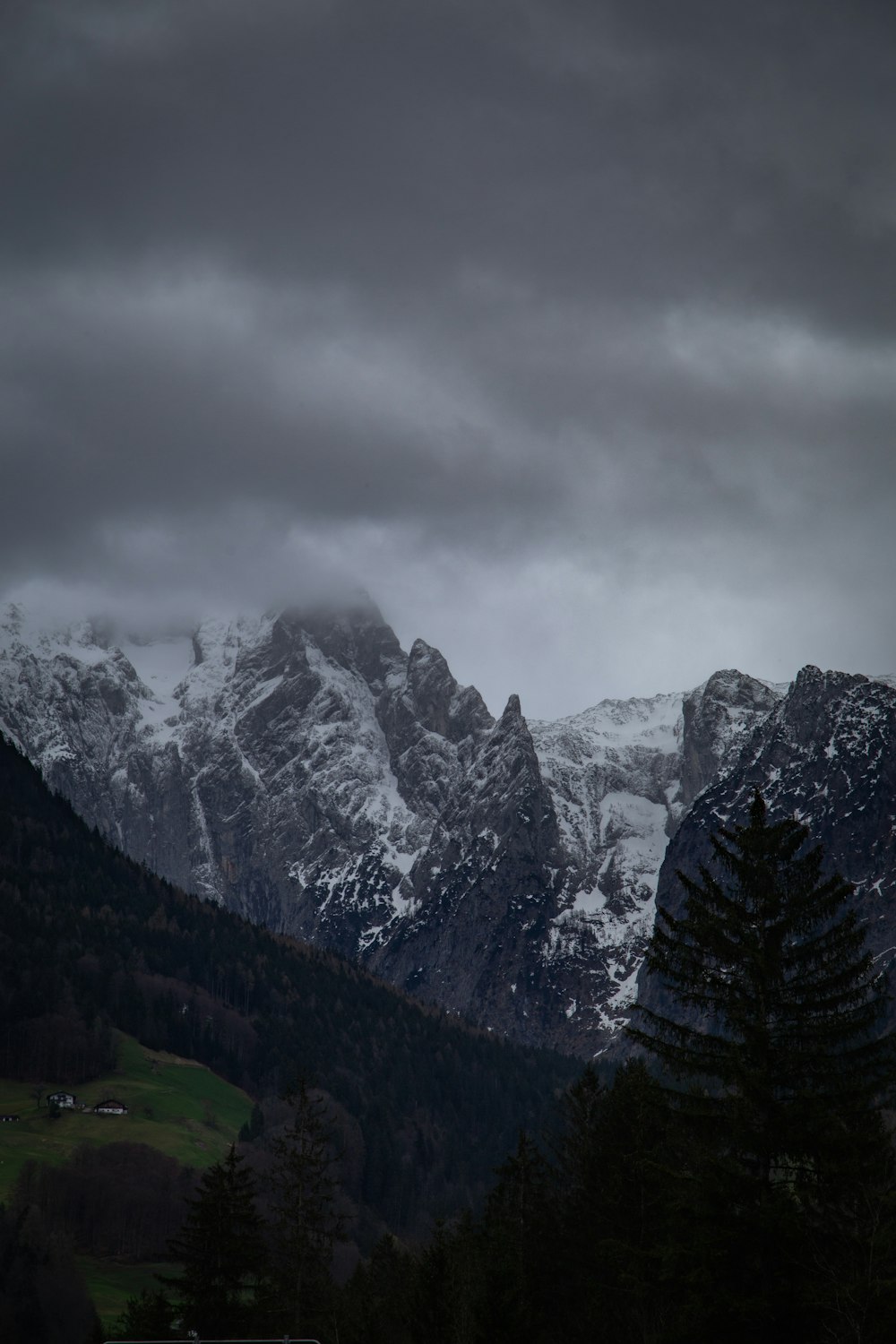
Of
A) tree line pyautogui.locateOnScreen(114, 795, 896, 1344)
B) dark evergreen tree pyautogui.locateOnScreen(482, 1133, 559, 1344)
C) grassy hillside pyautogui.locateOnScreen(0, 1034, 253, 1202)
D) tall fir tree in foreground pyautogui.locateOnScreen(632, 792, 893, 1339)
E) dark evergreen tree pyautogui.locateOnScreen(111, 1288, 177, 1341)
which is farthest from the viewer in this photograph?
grassy hillside pyautogui.locateOnScreen(0, 1034, 253, 1202)

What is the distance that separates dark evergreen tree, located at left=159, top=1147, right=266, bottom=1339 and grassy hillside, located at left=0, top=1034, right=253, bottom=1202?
10398cm

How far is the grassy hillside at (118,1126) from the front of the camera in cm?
15925

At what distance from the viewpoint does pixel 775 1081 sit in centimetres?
3122

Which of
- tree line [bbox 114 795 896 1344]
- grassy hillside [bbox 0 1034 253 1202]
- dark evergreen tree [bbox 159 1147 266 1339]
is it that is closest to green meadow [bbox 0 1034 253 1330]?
grassy hillside [bbox 0 1034 253 1202]

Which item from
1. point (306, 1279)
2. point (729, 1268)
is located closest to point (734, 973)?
point (729, 1268)

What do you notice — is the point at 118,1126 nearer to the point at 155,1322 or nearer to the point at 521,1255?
the point at 155,1322

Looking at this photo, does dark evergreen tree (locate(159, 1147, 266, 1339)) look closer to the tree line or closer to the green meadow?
the tree line

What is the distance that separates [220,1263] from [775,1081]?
27.1 m

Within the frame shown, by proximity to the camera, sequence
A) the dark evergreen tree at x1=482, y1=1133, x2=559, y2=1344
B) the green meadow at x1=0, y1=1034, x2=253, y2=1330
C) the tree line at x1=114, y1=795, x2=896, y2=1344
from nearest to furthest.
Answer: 1. the tree line at x1=114, y1=795, x2=896, y2=1344
2. the dark evergreen tree at x1=482, y1=1133, x2=559, y2=1344
3. the green meadow at x1=0, y1=1034, x2=253, y2=1330

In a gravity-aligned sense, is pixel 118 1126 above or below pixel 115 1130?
above

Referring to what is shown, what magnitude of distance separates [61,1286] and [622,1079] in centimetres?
7400

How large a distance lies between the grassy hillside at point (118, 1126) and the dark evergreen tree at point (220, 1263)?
10398cm

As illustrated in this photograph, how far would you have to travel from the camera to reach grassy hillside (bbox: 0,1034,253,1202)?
15925 cm

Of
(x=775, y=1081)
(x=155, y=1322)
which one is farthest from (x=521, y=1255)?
(x=775, y=1081)
